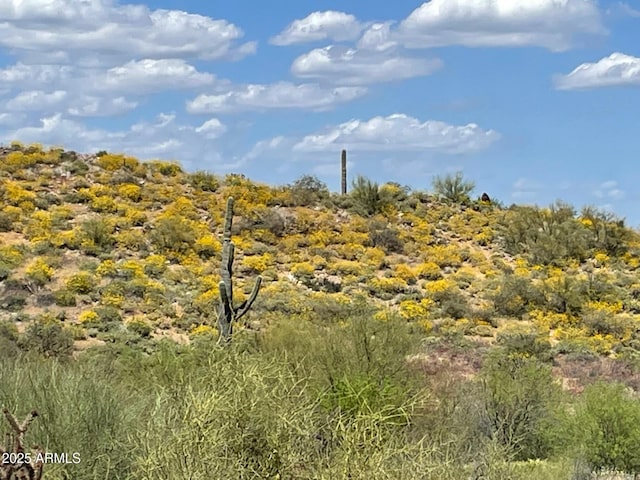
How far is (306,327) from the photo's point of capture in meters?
19.5

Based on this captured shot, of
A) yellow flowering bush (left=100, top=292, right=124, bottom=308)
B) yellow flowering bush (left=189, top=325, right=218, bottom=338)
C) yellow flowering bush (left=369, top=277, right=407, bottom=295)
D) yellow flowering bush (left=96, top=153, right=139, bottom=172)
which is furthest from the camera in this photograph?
yellow flowering bush (left=96, top=153, right=139, bottom=172)

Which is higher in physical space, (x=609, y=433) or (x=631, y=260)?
(x=631, y=260)

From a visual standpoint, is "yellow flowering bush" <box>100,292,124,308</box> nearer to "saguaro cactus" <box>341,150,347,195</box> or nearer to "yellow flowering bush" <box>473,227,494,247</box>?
"yellow flowering bush" <box>473,227,494,247</box>

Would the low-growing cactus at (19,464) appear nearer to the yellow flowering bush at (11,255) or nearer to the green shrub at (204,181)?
the yellow flowering bush at (11,255)

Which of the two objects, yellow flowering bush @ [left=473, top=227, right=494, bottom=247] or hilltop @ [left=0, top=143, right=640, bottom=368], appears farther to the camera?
yellow flowering bush @ [left=473, top=227, right=494, bottom=247]

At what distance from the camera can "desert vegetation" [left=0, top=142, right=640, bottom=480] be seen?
817 centimetres

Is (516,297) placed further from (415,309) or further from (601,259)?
(601,259)

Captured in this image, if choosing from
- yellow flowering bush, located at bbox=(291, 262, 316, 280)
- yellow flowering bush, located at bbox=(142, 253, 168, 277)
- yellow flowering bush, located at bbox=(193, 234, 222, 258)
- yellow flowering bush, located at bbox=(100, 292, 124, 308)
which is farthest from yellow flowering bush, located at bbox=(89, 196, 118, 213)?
yellow flowering bush, located at bbox=(100, 292, 124, 308)

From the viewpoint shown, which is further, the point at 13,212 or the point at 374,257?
the point at 374,257

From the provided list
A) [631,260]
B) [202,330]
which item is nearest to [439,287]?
[631,260]

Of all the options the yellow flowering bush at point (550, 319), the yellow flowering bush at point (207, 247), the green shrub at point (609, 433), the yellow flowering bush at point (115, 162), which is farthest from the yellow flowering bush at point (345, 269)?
the green shrub at point (609, 433)

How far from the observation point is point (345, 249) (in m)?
44.6

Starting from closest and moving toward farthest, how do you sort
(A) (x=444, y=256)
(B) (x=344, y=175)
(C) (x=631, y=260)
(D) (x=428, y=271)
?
1. (D) (x=428, y=271)
2. (A) (x=444, y=256)
3. (C) (x=631, y=260)
4. (B) (x=344, y=175)

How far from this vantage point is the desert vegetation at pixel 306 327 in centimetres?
817
